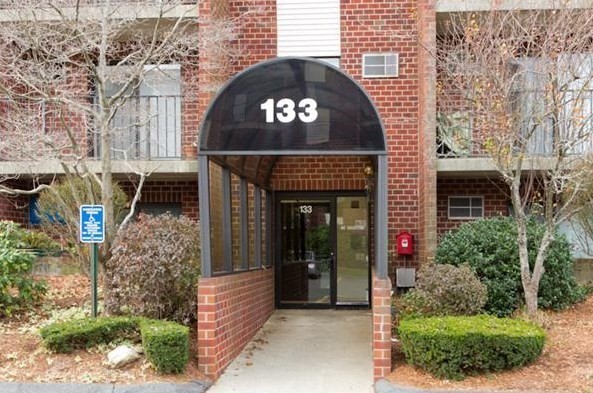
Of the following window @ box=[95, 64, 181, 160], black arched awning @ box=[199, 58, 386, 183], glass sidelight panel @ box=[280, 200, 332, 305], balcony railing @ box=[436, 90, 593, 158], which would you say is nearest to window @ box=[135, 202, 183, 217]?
window @ box=[95, 64, 181, 160]

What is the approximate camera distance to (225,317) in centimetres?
824

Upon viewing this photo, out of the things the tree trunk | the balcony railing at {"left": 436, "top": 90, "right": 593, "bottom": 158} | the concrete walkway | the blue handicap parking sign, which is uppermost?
the balcony railing at {"left": 436, "top": 90, "right": 593, "bottom": 158}

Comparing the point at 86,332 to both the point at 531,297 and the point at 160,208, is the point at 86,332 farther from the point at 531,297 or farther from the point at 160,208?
the point at 160,208

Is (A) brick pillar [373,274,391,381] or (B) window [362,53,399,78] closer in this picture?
Answer: (A) brick pillar [373,274,391,381]

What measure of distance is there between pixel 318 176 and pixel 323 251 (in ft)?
5.42

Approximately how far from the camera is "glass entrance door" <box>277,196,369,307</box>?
1293cm

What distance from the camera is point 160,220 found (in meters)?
8.56

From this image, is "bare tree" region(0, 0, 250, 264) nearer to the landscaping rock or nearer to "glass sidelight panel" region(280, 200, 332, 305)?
the landscaping rock

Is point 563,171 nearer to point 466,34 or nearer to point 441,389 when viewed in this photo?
point 466,34

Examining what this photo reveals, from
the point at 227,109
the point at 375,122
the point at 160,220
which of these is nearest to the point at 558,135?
the point at 375,122

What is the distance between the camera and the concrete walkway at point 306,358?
7.54 metres

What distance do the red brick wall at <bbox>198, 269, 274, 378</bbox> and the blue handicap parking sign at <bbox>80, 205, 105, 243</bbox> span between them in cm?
148

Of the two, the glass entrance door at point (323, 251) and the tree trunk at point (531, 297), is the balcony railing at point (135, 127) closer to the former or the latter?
the glass entrance door at point (323, 251)

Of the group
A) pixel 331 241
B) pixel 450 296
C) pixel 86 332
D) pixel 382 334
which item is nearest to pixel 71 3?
pixel 86 332
